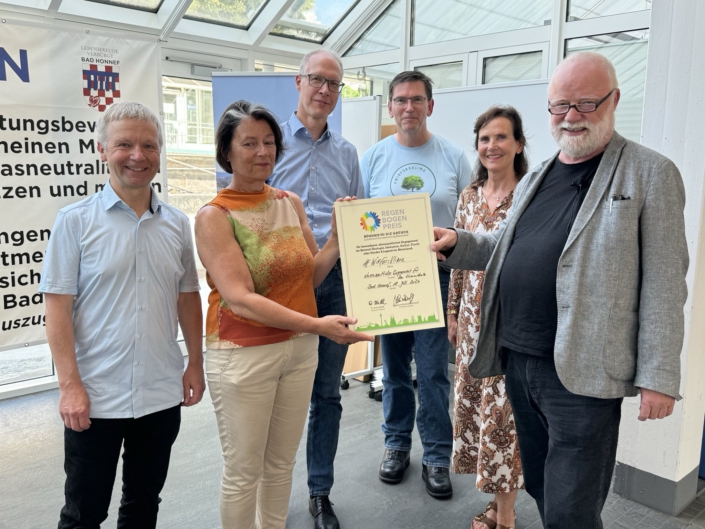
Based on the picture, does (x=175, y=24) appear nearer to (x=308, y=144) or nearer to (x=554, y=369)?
(x=308, y=144)

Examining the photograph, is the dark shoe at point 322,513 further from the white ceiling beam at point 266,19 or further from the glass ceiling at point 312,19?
the glass ceiling at point 312,19

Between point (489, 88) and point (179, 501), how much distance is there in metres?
3.14

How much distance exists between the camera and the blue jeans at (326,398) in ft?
7.31

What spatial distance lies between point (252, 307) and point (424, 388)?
1348 millimetres

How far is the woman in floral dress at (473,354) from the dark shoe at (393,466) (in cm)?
44

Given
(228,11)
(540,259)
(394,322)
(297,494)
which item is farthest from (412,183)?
(228,11)

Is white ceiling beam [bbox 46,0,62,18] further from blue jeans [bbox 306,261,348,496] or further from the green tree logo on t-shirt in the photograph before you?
blue jeans [bbox 306,261,348,496]

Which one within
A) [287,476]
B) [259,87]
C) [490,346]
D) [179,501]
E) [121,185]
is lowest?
[179,501]

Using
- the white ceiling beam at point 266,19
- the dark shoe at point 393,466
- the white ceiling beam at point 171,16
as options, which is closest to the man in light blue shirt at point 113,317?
the dark shoe at point 393,466

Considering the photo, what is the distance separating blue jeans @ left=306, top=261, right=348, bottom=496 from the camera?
2.23 m

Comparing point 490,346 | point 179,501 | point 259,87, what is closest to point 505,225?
point 490,346

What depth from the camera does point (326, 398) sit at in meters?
2.35

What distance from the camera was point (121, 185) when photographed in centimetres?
160

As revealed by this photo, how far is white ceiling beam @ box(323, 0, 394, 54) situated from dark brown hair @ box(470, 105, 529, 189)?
3935 mm
